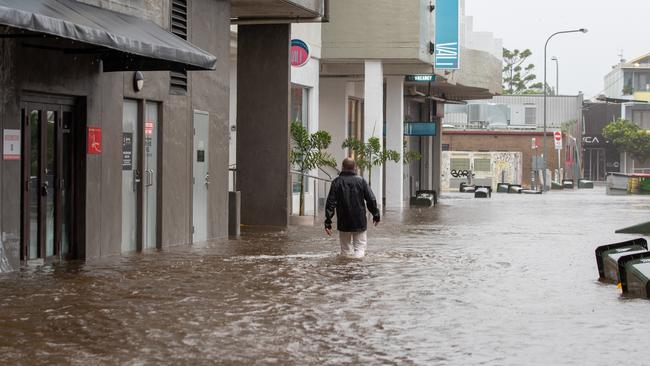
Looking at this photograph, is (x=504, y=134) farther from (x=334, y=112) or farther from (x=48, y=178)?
(x=48, y=178)

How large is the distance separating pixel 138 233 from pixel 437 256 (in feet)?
15.5

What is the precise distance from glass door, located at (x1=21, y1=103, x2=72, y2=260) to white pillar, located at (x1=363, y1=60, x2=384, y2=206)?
2000 cm

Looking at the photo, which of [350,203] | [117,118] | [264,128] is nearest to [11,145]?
[117,118]

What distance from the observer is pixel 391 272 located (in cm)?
1628

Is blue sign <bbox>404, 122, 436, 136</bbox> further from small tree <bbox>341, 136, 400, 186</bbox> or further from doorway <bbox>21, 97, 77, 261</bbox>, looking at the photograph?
doorway <bbox>21, 97, 77, 261</bbox>

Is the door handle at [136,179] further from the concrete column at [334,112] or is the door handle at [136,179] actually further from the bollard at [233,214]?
the concrete column at [334,112]

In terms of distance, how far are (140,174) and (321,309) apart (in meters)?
7.56

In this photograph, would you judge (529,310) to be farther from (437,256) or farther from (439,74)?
(439,74)

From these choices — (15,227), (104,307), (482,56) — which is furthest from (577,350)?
(482,56)

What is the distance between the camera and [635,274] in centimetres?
1366

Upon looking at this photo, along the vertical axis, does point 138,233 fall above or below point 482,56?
below

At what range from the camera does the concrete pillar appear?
26359 millimetres

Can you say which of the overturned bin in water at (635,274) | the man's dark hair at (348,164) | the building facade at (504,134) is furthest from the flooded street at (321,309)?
the building facade at (504,134)

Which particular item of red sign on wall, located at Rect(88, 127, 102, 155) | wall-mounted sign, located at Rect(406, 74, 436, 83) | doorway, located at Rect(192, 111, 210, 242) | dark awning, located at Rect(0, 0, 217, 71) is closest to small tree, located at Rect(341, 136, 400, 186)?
wall-mounted sign, located at Rect(406, 74, 436, 83)
